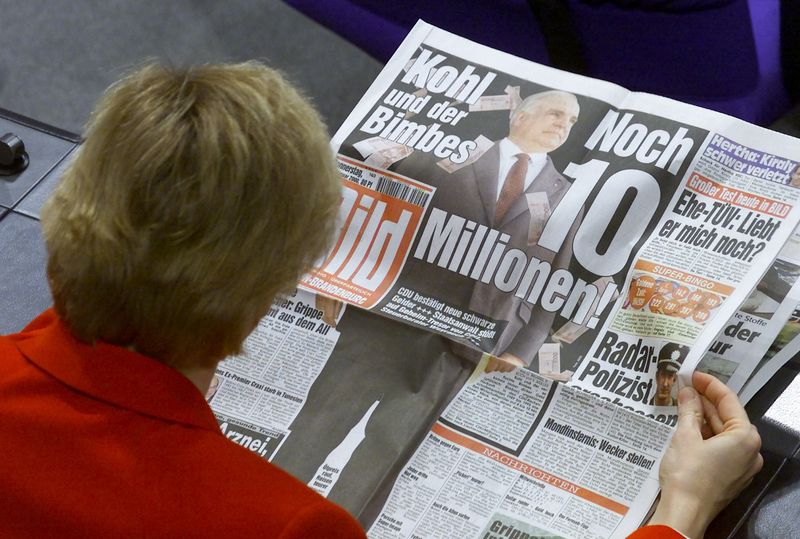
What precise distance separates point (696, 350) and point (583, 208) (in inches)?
6.4

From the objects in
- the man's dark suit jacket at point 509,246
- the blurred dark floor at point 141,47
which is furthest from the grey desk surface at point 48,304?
the blurred dark floor at point 141,47

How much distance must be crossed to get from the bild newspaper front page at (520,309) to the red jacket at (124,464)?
0.77ft

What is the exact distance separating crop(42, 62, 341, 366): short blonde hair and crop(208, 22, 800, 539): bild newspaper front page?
0.25m

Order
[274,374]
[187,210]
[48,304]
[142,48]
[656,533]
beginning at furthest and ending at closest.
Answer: [142,48]
[48,304]
[274,374]
[656,533]
[187,210]

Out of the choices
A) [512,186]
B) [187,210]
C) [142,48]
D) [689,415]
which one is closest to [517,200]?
[512,186]

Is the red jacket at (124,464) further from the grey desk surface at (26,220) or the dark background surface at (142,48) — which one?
the dark background surface at (142,48)

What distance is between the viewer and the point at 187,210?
0.53 m

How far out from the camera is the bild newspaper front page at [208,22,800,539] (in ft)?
2.58

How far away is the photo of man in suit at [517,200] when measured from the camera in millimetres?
862

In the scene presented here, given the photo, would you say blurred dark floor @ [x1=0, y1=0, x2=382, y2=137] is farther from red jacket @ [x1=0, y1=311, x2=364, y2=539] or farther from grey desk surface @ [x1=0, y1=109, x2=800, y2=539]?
red jacket @ [x1=0, y1=311, x2=364, y2=539]

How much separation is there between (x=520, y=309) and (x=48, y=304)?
444mm

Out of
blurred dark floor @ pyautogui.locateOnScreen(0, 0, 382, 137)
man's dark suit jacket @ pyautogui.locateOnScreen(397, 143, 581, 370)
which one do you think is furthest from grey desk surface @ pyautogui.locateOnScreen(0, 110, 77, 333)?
blurred dark floor @ pyautogui.locateOnScreen(0, 0, 382, 137)

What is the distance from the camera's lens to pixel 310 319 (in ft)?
2.91

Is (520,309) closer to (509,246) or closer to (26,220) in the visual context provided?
(509,246)
